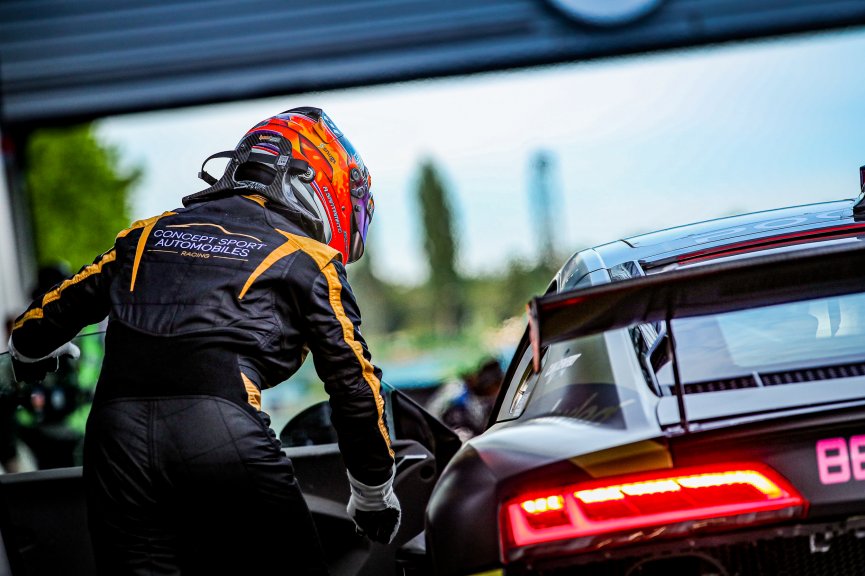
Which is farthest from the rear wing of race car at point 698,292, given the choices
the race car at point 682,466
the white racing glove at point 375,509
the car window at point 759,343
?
the white racing glove at point 375,509

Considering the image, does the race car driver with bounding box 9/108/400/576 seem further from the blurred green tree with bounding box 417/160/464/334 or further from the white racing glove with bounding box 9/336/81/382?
the blurred green tree with bounding box 417/160/464/334

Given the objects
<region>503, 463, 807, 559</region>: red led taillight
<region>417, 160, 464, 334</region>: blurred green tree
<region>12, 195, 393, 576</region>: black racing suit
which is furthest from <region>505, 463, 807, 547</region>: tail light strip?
<region>417, 160, 464, 334</region>: blurred green tree

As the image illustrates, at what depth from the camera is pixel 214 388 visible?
2611mm

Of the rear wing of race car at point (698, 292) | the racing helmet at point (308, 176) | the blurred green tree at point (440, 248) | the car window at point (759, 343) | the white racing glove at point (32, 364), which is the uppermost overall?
the racing helmet at point (308, 176)

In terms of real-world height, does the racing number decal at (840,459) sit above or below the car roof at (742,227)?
below

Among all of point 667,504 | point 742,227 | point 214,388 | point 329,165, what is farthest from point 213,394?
point 742,227

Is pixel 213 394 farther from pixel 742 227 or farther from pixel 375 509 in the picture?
pixel 742 227

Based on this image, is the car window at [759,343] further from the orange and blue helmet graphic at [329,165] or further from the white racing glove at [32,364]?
the white racing glove at [32,364]

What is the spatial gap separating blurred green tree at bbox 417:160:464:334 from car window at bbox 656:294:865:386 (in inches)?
466

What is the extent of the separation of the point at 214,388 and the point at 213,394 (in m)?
0.01

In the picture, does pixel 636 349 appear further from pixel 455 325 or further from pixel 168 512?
pixel 455 325

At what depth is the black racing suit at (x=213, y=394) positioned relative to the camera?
Result: 260 centimetres

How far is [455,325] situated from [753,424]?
12563 mm

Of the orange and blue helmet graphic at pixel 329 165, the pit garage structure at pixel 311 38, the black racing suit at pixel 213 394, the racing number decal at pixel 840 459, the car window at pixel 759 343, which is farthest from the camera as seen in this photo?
the pit garage structure at pixel 311 38
